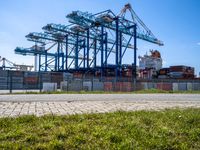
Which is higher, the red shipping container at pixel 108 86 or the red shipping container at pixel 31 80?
the red shipping container at pixel 31 80

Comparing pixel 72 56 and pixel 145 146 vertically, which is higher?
pixel 72 56

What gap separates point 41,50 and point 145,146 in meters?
63.5

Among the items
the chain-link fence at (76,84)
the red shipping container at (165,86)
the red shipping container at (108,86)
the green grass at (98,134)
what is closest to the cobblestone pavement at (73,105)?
the green grass at (98,134)

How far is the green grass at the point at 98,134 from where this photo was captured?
Result: 406 cm

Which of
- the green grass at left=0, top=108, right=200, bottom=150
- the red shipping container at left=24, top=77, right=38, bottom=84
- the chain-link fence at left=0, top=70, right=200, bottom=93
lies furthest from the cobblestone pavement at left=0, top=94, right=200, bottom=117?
the red shipping container at left=24, top=77, right=38, bottom=84

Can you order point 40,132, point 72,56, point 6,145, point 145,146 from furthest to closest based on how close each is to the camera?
point 72,56
point 40,132
point 145,146
point 6,145

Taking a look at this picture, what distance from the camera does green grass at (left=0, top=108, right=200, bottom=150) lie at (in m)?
4.06

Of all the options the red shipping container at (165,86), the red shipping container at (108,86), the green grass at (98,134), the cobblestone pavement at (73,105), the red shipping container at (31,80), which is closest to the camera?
the green grass at (98,134)

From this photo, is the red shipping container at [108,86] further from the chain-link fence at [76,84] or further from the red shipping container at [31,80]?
the red shipping container at [31,80]

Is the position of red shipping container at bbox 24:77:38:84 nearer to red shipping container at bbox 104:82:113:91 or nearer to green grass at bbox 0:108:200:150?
red shipping container at bbox 104:82:113:91

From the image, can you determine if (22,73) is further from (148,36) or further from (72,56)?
(72,56)

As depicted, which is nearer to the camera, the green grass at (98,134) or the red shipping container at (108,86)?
the green grass at (98,134)

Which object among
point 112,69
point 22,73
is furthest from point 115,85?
point 112,69

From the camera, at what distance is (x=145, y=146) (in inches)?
164
